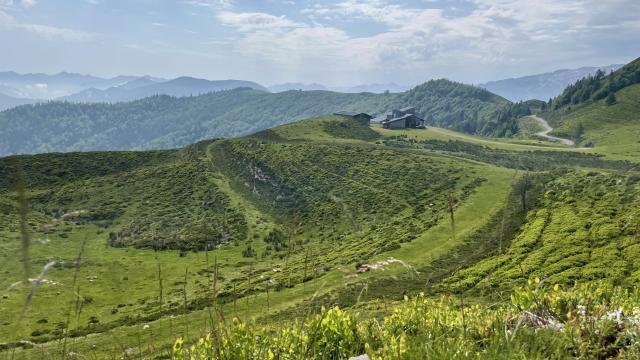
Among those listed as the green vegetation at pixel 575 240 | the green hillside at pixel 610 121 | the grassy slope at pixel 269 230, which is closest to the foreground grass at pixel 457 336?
the grassy slope at pixel 269 230

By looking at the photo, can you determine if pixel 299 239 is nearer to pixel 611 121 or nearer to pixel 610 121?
pixel 610 121

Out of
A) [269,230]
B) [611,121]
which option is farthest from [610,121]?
[269,230]

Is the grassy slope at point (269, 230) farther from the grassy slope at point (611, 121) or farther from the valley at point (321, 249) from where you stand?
the grassy slope at point (611, 121)

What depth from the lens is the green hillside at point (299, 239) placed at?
20.8 ft

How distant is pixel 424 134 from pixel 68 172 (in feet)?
312

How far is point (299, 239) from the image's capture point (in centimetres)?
6781

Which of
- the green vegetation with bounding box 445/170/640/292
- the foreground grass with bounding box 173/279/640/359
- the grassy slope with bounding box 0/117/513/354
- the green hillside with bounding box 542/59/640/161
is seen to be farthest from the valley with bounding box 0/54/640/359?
the green hillside with bounding box 542/59/640/161

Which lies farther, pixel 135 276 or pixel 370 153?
pixel 370 153

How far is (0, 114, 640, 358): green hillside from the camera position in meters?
6.33

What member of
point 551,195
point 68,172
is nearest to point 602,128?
point 551,195

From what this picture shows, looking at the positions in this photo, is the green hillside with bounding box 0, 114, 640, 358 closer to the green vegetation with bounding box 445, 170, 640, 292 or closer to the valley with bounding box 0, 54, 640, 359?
the valley with bounding box 0, 54, 640, 359

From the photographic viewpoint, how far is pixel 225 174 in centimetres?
9925

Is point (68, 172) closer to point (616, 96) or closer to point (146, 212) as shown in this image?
point (146, 212)

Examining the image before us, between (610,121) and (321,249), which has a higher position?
(610,121)
